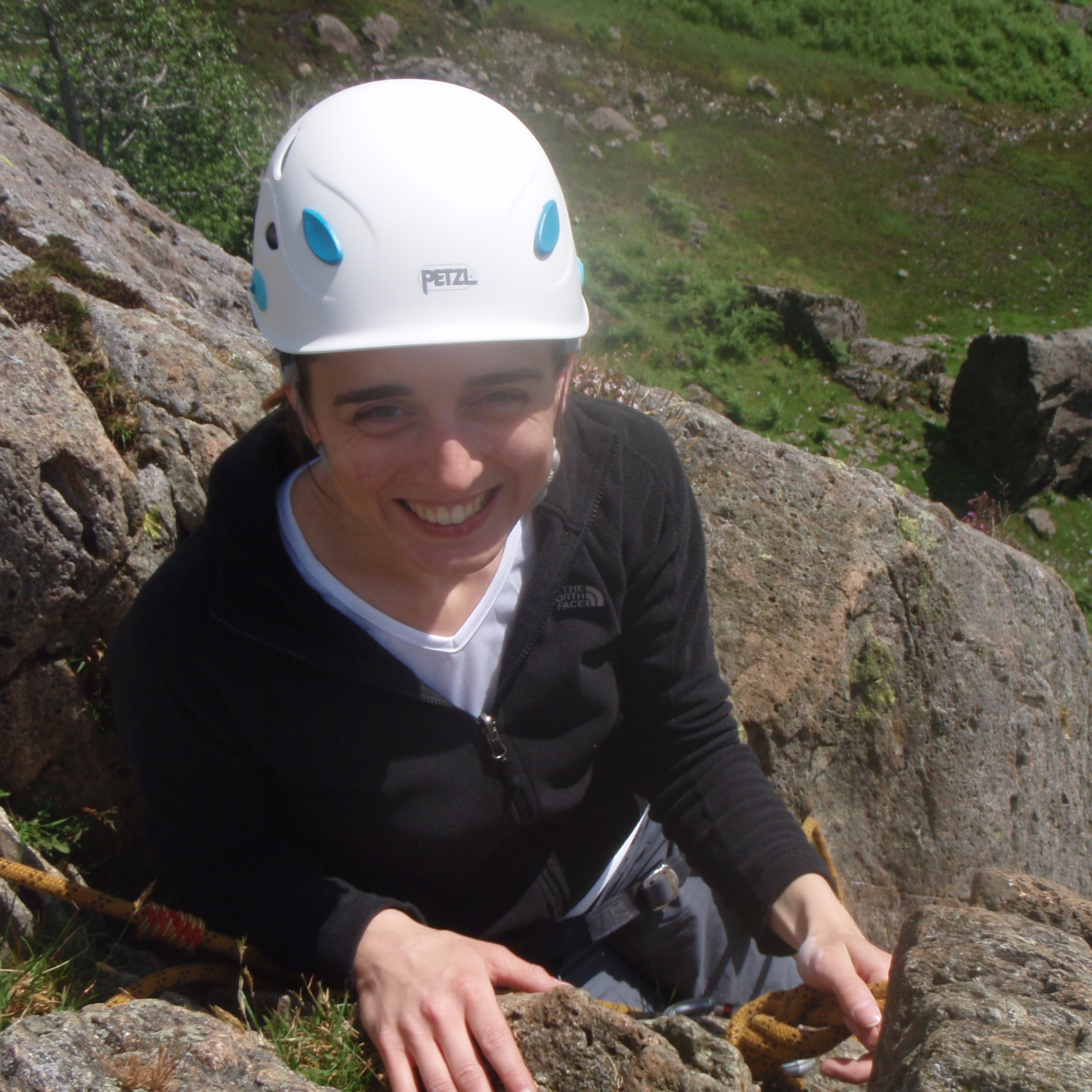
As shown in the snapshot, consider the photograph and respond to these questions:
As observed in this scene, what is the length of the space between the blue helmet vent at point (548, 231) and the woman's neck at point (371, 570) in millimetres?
905

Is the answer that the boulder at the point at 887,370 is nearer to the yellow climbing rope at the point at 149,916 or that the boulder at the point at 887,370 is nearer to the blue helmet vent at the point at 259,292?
the blue helmet vent at the point at 259,292

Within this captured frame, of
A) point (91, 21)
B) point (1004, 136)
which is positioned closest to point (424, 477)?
point (91, 21)

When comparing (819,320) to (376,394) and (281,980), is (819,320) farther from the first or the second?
(281,980)

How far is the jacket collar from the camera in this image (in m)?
2.34

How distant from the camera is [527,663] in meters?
2.62

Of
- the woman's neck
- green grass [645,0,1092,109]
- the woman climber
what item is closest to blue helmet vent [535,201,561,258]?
the woman climber

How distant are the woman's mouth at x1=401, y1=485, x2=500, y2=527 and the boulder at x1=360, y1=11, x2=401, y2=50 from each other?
3235 centimetres

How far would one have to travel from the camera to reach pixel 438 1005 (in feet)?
7.01

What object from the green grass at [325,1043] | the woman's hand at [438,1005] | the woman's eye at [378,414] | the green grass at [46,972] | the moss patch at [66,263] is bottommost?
the green grass at [46,972]

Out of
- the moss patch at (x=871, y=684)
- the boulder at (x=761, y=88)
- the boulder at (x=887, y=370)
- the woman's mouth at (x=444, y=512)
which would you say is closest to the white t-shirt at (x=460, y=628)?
the woman's mouth at (x=444, y=512)

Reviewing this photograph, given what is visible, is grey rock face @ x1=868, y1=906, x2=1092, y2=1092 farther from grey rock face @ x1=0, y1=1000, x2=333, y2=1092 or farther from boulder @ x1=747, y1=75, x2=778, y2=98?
boulder @ x1=747, y1=75, x2=778, y2=98

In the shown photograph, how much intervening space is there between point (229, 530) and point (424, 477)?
0.59 m

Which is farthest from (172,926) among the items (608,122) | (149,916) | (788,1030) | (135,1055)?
(608,122)

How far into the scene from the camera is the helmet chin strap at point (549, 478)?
2.42 meters
